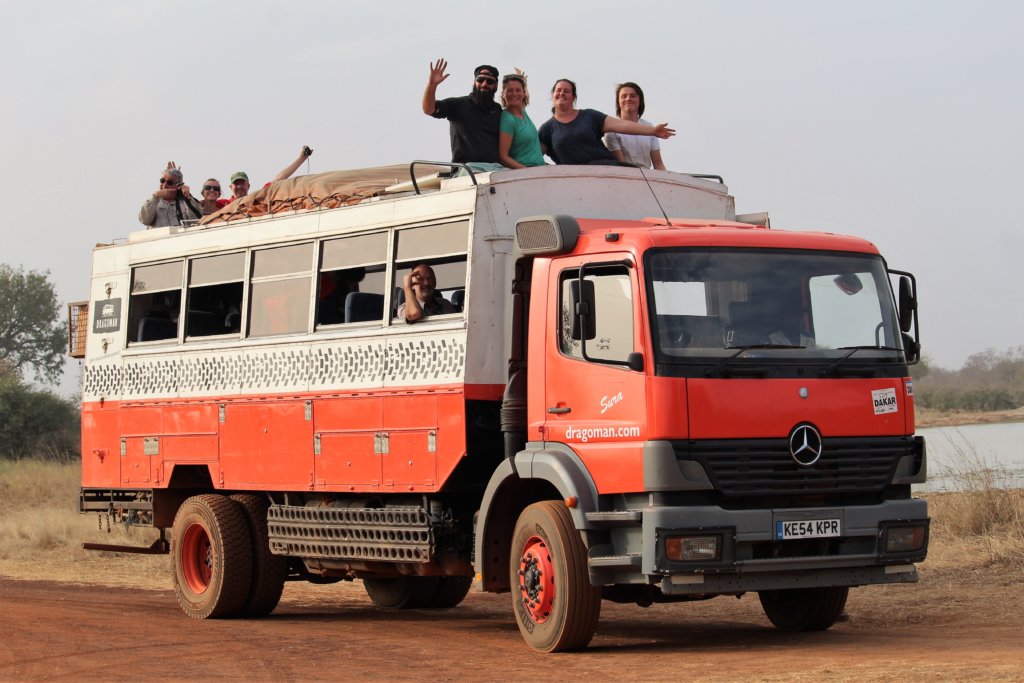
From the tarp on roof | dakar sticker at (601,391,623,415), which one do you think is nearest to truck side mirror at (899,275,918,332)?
dakar sticker at (601,391,623,415)

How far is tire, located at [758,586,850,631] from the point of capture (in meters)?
11.9

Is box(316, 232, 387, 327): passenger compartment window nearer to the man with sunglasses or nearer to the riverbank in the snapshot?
the man with sunglasses

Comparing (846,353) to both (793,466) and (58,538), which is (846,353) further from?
(58,538)

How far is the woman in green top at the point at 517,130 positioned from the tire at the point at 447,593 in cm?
449

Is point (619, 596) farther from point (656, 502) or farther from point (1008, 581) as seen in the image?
point (1008, 581)

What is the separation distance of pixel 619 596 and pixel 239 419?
14.4 feet

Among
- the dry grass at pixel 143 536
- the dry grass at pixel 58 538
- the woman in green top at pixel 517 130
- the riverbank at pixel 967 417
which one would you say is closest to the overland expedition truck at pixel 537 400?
the woman in green top at pixel 517 130

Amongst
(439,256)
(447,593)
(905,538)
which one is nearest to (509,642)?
(439,256)

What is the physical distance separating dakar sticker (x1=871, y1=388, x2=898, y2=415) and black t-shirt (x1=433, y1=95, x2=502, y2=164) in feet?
13.1

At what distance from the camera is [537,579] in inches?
428

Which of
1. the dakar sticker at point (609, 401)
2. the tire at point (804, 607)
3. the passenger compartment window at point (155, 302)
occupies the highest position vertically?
the passenger compartment window at point (155, 302)

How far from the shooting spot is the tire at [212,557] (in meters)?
→ 14.3

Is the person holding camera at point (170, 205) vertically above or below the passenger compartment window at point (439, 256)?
above

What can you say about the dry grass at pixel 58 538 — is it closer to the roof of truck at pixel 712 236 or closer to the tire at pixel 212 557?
the tire at pixel 212 557
